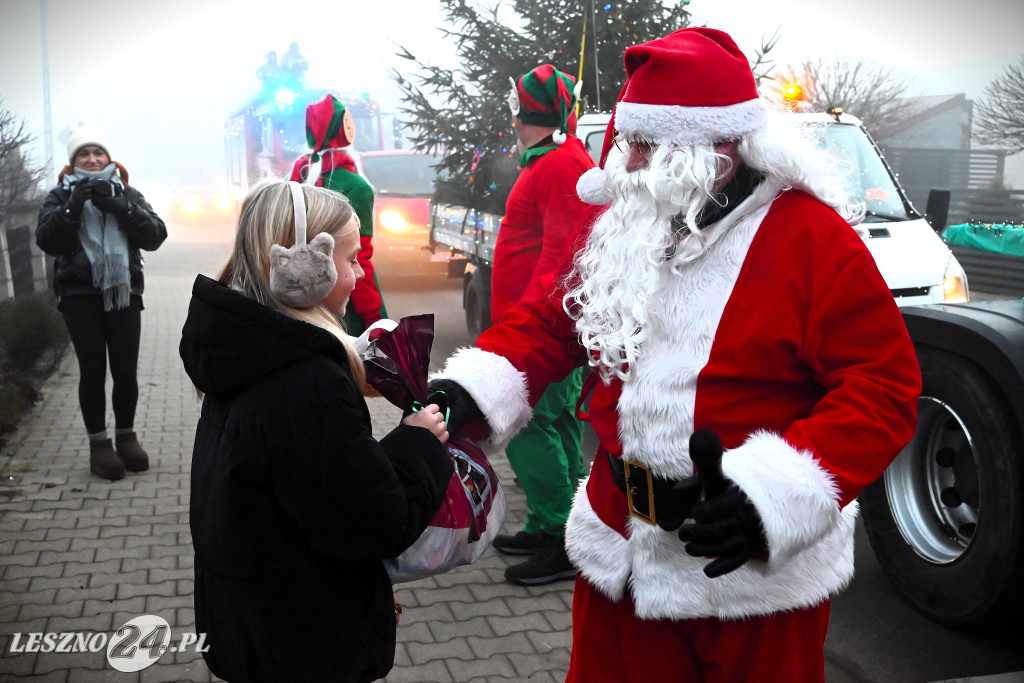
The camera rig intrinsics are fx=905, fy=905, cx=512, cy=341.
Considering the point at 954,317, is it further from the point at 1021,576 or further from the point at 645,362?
the point at 645,362

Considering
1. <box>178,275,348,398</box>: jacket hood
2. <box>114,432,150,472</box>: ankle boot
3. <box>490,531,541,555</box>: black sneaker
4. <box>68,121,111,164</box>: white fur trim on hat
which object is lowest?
<box>114,432,150,472</box>: ankle boot

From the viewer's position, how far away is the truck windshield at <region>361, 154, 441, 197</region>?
14836mm

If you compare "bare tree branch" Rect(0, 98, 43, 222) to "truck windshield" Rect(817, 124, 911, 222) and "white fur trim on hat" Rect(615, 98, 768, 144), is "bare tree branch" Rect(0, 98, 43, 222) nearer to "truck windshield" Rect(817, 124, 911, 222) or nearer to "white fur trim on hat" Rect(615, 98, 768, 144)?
"truck windshield" Rect(817, 124, 911, 222)

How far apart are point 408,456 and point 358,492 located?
0.18m

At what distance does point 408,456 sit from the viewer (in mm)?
1993

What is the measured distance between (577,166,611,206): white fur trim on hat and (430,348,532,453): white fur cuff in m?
0.46

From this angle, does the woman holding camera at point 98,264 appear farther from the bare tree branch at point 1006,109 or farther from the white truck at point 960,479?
the bare tree branch at point 1006,109

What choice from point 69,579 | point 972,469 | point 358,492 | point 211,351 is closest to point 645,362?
point 358,492

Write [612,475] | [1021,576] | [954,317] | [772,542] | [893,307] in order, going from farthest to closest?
[954,317]
[1021,576]
[612,475]
[893,307]
[772,542]

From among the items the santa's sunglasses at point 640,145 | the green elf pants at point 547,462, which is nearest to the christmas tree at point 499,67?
the green elf pants at point 547,462

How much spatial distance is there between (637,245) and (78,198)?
13.8 ft

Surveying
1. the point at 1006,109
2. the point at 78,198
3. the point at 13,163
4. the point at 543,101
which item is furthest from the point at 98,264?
the point at 1006,109

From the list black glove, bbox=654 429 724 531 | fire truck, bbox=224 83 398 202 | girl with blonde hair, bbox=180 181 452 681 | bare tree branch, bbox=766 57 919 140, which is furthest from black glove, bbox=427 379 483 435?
bare tree branch, bbox=766 57 919 140

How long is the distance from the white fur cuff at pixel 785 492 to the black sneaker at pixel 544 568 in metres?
2.50
